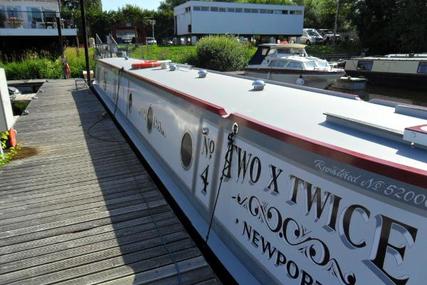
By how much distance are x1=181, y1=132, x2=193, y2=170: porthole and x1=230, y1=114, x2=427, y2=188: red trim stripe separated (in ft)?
4.73

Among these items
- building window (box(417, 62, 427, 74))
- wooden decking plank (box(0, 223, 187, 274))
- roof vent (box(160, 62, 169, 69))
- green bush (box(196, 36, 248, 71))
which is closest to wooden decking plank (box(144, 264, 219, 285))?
wooden decking plank (box(0, 223, 187, 274))

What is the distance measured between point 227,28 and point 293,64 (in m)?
42.8

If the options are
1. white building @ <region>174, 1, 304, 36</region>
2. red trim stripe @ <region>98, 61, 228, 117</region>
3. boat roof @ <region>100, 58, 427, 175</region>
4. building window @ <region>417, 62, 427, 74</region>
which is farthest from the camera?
white building @ <region>174, 1, 304, 36</region>

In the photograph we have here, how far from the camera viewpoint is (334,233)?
6.70 ft

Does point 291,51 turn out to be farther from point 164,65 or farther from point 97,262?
point 97,262

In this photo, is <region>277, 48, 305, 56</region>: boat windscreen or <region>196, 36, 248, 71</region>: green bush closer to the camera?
<region>277, 48, 305, 56</region>: boat windscreen

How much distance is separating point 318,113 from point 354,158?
1312 mm

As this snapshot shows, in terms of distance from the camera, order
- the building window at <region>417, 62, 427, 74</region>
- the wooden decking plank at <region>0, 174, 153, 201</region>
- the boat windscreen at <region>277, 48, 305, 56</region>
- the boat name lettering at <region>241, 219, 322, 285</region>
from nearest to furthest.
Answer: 1. the boat name lettering at <region>241, 219, 322, 285</region>
2. the wooden decking plank at <region>0, 174, 153, 201</region>
3. the building window at <region>417, 62, 427, 74</region>
4. the boat windscreen at <region>277, 48, 305, 56</region>

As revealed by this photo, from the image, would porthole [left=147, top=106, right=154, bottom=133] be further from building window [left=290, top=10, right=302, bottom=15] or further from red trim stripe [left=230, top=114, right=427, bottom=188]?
building window [left=290, top=10, right=302, bottom=15]

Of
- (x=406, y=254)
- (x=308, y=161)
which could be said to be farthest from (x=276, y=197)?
(x=406, y=254)

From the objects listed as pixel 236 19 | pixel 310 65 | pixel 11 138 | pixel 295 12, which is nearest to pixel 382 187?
pixel 11 138

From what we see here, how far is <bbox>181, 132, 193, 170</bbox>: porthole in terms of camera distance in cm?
409

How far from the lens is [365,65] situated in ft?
62.5

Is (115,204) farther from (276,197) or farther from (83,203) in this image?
(276,197)
